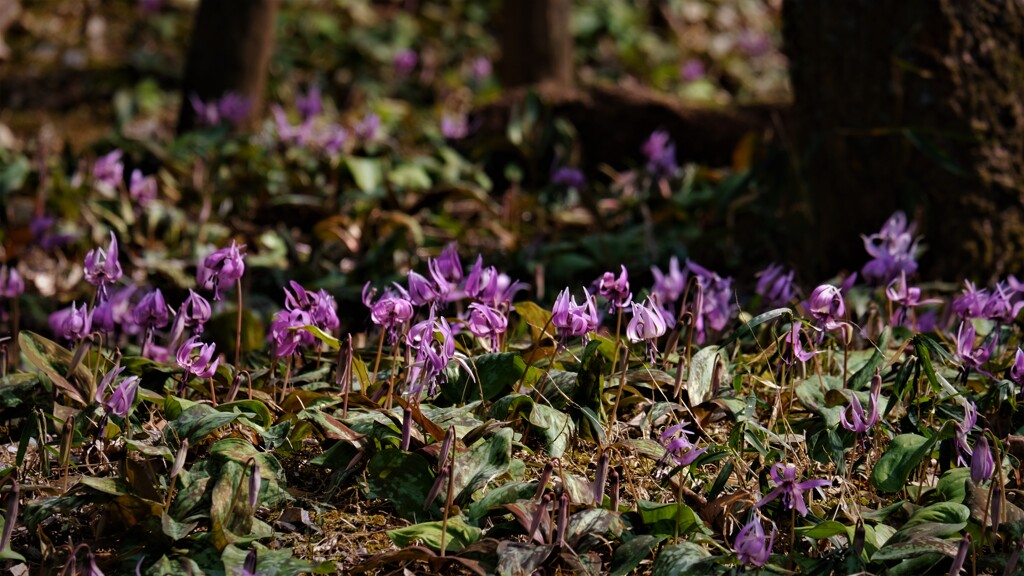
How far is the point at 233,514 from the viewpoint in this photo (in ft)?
6.97

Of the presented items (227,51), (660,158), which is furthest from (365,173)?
(227,51)

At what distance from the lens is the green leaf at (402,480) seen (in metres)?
2.25

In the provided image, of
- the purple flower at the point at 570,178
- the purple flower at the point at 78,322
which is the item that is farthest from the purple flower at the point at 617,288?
the purple flower at the point at 570,178

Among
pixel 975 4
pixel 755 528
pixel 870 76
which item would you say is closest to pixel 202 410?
pixel 755 528

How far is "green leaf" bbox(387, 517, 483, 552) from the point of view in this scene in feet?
6.89

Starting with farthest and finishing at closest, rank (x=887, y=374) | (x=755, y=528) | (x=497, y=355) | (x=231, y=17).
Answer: (x=231, y=17), (x=887, y=374), (x=497, y=355), (x=755, y=528)

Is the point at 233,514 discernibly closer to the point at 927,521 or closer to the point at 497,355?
the point at 497,355

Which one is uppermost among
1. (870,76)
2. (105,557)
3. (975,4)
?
(975,4)

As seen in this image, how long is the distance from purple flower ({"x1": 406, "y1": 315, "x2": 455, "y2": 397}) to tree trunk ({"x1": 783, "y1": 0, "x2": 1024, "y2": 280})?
6.40 ft

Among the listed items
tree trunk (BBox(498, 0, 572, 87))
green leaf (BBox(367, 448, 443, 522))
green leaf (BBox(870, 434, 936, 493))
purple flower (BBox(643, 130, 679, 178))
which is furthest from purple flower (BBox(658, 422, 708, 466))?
tree trunk (BBox(498, 0, 572, 87))

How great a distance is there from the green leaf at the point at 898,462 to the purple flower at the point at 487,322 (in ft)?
2.63

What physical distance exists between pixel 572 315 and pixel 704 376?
46cm

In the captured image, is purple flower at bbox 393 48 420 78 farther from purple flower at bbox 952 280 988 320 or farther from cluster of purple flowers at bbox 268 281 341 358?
purple flower at bbox 952 280 988 320

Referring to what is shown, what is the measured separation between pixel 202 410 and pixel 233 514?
0.33 m
